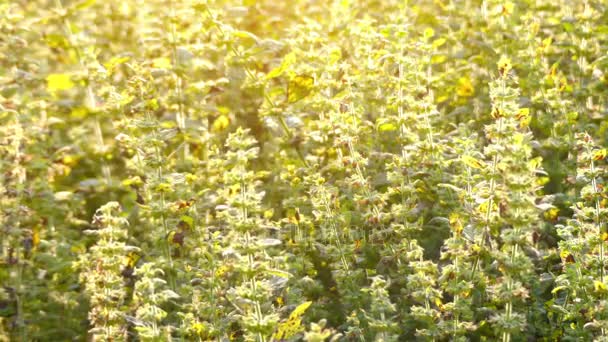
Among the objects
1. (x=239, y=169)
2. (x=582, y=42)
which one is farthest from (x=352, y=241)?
(x=582, y=42)

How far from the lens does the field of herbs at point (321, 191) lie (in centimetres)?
333

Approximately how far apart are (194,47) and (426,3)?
244 cm

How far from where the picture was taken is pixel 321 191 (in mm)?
3834

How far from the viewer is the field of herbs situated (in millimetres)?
3328

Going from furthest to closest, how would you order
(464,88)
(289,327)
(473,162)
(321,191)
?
(464,88), (321,191), (473,162), (289,327)

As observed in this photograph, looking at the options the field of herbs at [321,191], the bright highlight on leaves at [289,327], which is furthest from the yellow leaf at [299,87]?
the bright highlight on leaves at [289,327]

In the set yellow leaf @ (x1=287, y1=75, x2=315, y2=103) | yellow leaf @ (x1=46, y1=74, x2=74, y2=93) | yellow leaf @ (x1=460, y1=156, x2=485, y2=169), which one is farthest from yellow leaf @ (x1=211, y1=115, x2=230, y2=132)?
yellow leaf @ (x1=460, y1=156, x2=485, y2=169)

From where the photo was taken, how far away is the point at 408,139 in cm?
421

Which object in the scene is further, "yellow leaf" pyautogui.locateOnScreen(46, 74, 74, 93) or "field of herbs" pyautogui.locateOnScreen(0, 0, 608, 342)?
"yellow leaf" pyautogui.locateOnScreen(46, 74, 74, 93)

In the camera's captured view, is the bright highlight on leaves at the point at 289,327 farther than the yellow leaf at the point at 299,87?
No

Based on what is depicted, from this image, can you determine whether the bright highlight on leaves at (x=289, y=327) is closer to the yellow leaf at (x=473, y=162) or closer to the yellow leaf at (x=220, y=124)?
the yellow leaf at (x=473, y=162)

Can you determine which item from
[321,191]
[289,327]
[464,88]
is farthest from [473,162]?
[464,88]

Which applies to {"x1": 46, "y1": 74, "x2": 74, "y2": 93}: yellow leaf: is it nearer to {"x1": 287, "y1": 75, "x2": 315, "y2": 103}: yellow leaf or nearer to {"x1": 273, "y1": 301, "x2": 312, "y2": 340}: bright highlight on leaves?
{"x1": 287, "y1": 75, "x2": 315, "y2": 103}: yellow leaf

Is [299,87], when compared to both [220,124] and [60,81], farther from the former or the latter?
[60,81]
